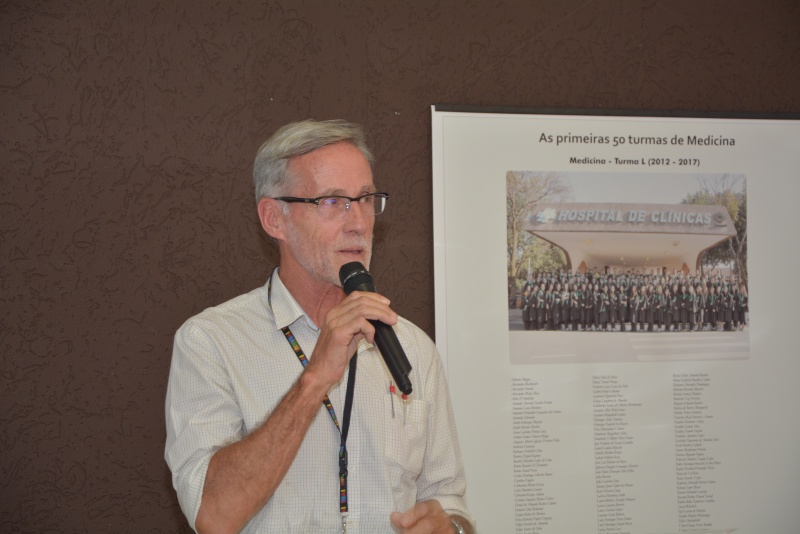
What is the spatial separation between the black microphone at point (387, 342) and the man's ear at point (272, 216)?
0.35 m

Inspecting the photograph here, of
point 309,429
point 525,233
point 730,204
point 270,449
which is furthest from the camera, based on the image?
point 730,204

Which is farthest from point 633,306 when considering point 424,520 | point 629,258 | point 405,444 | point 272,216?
point 272,216

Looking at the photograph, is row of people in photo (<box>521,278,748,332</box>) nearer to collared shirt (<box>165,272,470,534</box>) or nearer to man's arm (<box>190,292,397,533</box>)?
collared shirt (<box>165,272,470,534</box>)

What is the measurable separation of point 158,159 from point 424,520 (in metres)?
1.50

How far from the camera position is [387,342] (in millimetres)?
1662

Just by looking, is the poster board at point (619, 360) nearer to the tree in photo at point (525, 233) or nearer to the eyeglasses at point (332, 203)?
the tree in photo at point (525, 233)

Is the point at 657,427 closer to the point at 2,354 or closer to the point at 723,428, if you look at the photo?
the point at 723,428

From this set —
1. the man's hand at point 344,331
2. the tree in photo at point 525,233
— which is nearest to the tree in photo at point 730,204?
the tree in photo at point 525,233

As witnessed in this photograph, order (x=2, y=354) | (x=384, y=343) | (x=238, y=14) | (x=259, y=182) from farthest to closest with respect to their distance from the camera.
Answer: (x=238, y=14) < (x=2, y=354) < (x=259, y=182) < (x=384, y=343)

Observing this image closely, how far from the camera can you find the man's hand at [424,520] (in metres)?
1.84

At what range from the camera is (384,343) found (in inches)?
65.5

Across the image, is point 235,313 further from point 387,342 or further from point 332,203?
point 387,342

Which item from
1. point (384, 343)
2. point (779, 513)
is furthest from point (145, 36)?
point (779, 513)

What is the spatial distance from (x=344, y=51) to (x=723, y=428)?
1.94 m
